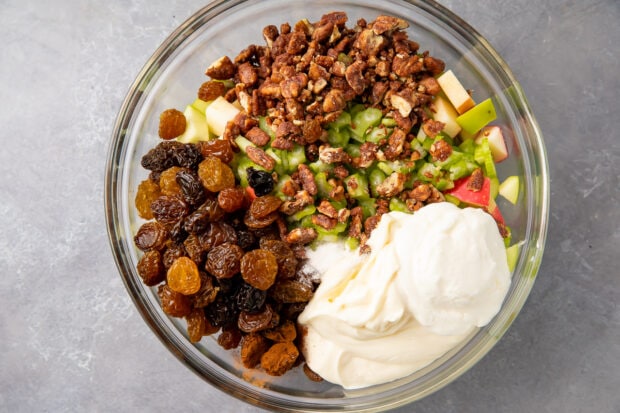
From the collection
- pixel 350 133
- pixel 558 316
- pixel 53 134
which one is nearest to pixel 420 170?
pixel 350 133

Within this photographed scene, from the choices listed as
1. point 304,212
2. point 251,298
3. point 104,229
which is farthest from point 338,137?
point 104,229

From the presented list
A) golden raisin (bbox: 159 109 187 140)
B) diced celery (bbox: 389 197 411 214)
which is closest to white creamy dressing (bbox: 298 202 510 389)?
diced celery (bbox: 389 197 411 214)

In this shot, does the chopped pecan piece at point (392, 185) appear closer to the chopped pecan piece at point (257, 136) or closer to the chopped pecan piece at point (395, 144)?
the chopped pecan piece at point (395, 144)

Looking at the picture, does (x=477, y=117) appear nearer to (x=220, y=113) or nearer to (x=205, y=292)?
(x=220, y=113)

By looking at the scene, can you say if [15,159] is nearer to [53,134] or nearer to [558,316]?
[53,134]

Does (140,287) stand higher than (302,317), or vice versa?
(140,287)

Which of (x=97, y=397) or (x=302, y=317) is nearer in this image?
(x=302, y=317)
